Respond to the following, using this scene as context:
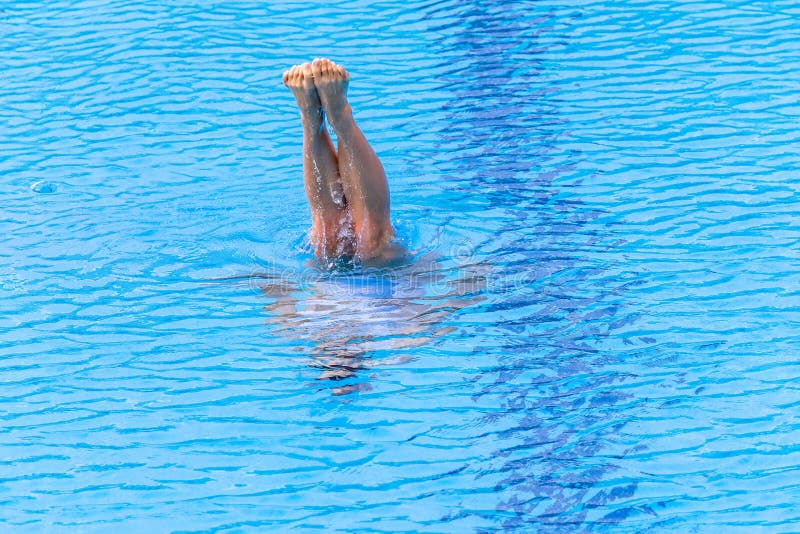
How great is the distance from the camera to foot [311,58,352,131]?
4.03 meters

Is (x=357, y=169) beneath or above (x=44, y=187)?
above

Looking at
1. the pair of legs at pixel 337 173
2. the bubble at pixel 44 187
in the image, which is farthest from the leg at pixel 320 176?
the bubble at pixel 44 187

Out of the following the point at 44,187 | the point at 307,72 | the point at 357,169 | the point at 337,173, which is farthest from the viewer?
the point at 44,187

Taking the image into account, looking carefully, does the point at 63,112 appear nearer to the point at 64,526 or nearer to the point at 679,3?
the point at 64,526

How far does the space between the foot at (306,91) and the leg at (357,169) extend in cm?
3

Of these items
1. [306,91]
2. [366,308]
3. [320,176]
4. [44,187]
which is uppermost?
[306,91]

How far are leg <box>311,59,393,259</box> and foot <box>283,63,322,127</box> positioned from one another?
32mm

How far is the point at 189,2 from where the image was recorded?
319 inches

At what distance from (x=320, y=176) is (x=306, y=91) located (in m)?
0.41

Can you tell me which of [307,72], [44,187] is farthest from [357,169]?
[44,187]

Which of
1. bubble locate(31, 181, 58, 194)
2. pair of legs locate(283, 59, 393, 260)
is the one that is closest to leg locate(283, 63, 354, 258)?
pair of legs locate(283, 59, 393, 260)

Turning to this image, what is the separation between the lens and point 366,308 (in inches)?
166

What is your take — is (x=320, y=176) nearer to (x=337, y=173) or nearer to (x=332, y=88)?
(x=337, y=173)

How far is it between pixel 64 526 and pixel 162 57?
4781 millimetres
